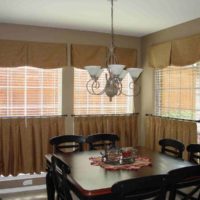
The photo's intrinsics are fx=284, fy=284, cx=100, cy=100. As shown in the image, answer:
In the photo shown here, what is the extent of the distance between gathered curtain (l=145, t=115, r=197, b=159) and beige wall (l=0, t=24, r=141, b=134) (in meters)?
1.33

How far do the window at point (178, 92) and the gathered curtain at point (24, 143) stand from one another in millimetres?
1767

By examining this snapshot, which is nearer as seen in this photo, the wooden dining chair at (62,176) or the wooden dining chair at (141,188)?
the wooden dining chair at (141,188)

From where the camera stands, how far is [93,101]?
4.86m

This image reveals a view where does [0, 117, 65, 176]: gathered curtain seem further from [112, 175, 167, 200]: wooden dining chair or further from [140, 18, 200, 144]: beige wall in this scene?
[112, 175, 167, 200]: wooden dining chair

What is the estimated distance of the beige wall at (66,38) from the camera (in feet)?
14.0

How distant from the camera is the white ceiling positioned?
3.23m

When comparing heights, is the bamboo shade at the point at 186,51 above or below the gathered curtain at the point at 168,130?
above

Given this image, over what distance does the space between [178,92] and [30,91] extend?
227 centimetres

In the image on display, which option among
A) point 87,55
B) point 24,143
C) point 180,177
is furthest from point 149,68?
point 180,177

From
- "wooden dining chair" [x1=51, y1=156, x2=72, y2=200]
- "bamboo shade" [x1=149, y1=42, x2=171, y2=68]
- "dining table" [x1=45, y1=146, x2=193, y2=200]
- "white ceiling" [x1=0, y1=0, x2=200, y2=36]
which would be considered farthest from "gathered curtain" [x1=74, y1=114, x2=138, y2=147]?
"wooden dining chair" [x1=51, y1=156, x2=72, y2=200]

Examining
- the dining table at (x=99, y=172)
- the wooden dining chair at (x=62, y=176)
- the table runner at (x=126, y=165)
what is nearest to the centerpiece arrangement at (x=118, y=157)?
the table runner at (x=126, y=165)

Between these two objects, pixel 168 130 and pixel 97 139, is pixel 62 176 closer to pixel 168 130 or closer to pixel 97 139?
pixel 97 139

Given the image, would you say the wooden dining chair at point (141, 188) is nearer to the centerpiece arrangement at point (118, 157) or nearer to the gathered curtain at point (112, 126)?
the centerpiece arrangement at point (118, 157)

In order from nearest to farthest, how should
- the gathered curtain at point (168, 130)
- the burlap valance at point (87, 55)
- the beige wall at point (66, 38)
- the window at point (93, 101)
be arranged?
the gathered curtain at point (168, 130) → the beige wall at point (66, 38) → the burlap valance at point (87, 55) → the window at point (93, 101)
